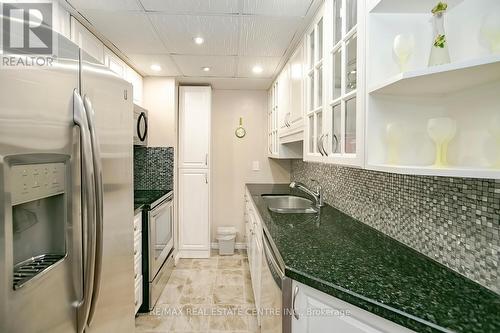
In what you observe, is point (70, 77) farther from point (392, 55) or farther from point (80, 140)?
point (392, 55)

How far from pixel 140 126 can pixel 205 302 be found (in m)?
1.83

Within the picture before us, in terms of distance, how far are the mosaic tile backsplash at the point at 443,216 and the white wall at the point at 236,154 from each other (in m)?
2.20

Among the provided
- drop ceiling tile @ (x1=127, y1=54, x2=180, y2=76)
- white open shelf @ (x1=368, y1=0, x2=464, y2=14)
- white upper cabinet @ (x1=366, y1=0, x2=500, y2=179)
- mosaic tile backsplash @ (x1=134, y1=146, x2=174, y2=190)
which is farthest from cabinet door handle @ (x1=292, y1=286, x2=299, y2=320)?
mosaic tile backsplash @ (x1=134, y1=146, x2=174, y2=190)

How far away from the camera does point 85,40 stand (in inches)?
78.3

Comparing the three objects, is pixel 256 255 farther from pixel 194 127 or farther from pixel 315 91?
pixel 194 127

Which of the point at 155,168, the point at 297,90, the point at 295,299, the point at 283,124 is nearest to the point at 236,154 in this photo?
the point at 155,168

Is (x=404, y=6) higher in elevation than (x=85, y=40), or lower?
lower

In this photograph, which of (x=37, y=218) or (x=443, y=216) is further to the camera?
(x=443, y=216)

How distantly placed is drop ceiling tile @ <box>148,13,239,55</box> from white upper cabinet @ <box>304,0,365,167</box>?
615 mm

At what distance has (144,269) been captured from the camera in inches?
93.2

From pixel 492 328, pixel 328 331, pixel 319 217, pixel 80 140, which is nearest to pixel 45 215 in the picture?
pixel 80 140

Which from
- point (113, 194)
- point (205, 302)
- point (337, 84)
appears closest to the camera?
point (113, 194)

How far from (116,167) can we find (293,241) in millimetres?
943

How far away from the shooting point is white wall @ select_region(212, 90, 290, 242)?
388 centimetres
